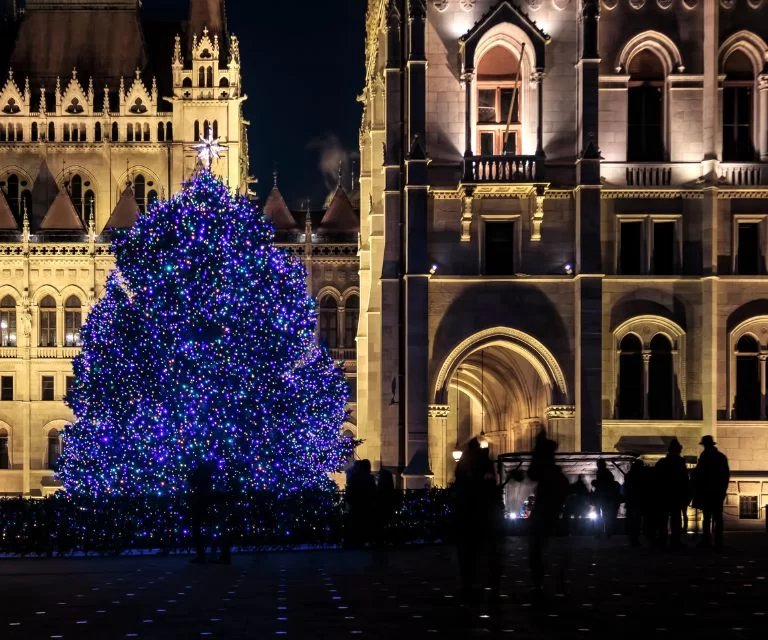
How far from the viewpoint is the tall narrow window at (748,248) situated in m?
44.2

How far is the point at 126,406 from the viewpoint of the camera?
3931 centimetres

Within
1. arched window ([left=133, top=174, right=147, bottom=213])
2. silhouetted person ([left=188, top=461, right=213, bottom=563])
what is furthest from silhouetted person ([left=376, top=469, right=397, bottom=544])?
arched window ([left=133, top=174, right=147, bottom=213])

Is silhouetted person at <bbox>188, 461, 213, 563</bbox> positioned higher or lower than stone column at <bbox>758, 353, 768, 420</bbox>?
lower

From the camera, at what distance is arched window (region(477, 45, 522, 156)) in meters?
44.2

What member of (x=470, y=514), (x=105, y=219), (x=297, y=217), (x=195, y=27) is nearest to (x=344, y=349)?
(x=297, y=217)

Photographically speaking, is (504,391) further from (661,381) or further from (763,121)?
(763,121)

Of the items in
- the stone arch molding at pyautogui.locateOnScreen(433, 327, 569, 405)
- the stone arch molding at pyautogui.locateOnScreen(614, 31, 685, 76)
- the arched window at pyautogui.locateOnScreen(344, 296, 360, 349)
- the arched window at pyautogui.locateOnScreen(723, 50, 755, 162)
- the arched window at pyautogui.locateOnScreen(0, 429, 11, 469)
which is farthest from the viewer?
the arched window at pyautogui.locateOnScreen(0, 429, 11, 469)

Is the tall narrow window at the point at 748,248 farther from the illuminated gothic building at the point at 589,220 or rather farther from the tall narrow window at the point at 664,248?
the tall narrow window at the point at 664,248

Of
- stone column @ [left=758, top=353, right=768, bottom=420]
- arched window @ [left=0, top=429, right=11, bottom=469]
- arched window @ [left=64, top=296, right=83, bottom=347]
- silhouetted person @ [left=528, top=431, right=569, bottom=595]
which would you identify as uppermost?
arched window @ [left=64, top=296, right=83, bottom=347]

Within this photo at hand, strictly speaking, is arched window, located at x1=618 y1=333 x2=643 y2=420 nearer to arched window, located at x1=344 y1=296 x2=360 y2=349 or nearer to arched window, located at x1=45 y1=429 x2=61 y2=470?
arched window, located at x1=344 y1=296 x2=360 y2=349

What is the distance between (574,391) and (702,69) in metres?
10.9

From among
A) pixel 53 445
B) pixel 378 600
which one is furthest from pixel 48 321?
pixel 378 600

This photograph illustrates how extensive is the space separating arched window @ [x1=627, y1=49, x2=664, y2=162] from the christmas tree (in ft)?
38.3

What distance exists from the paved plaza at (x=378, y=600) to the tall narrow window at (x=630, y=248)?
18.3 m
